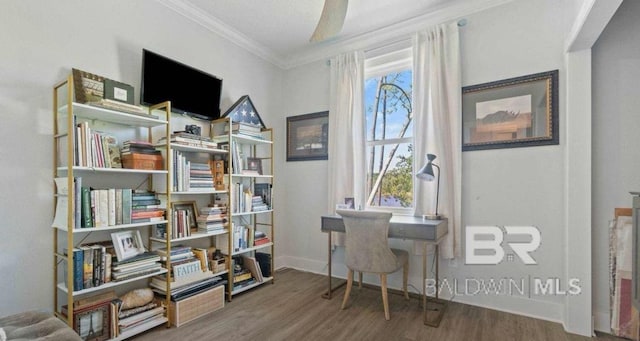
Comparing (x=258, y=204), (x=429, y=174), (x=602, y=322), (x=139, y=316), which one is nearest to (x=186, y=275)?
(x=139, y=316)

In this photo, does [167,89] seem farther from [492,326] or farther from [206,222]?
[492,326]

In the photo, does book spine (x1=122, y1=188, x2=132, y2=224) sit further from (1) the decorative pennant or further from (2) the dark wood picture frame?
(2) the dark wood picture frame

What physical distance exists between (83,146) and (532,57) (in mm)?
3459

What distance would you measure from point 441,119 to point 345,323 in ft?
6.52

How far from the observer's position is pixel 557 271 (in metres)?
2.33

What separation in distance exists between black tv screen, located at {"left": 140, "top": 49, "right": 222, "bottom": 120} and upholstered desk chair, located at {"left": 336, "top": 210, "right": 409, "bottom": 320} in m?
1.68

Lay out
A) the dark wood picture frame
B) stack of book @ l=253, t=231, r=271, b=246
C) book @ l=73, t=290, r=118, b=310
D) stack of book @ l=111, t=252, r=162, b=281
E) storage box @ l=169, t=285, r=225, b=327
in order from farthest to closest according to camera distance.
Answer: the dark wood picture frame < stack of book @ l=253, t=231, r=271, b=246 < storage box @ l=169, t=285, r=225, b=327 < stack of book @ l=111, t=252, r=162, b=281 < book @ l=73, t=290, r=118, b=310

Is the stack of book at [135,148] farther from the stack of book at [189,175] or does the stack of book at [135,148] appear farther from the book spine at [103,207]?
the book spine at [103,207]

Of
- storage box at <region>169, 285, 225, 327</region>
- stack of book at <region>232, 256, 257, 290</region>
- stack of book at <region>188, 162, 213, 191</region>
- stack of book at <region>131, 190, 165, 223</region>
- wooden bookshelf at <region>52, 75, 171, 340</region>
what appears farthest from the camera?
stack of book at <region>232, 256, 257, 290</region>

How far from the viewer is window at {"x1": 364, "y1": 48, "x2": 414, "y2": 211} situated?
3.08 m

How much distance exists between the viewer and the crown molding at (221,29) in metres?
2.62

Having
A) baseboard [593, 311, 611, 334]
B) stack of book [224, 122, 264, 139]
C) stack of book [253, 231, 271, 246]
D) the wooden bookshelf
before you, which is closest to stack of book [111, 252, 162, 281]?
the wooden bookshelf

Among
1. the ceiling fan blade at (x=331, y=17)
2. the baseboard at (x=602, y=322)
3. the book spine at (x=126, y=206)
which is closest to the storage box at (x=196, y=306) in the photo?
the book spine at (x=126, y=206)

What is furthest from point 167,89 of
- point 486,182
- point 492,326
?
point 492,326
